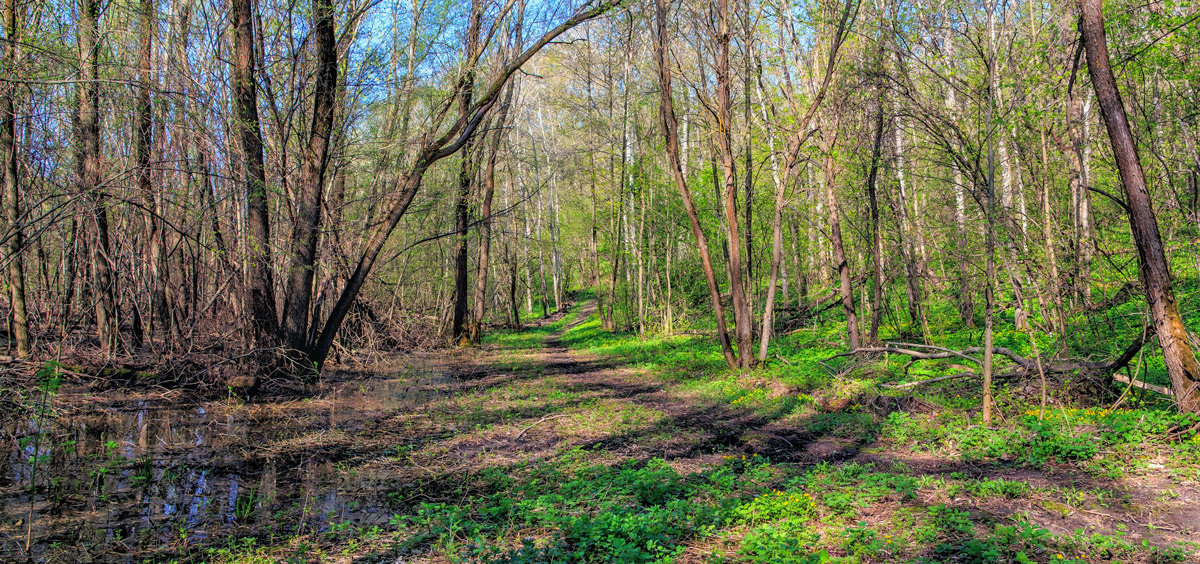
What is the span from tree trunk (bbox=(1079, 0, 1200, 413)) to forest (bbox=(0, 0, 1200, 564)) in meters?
0.03

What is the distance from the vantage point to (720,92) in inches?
404

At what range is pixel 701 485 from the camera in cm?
507

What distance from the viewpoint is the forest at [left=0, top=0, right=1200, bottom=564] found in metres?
4.20

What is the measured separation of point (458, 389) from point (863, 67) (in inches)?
333

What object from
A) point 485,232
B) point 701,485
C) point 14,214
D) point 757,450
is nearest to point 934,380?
point 757,450

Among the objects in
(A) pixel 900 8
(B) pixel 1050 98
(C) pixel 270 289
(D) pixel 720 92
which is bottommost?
(C) pixel 270 289

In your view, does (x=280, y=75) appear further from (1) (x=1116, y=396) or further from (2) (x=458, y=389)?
(1) (x=1116, y=396)

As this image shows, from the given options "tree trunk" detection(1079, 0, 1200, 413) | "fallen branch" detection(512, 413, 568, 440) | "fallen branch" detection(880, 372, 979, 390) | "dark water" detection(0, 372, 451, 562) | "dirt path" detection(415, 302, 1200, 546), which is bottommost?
"dirt path" detection(415, 302, 1200, 546)

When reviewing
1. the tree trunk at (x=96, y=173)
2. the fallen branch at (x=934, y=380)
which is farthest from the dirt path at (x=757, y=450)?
the tree trunk at (x=96, y=173)

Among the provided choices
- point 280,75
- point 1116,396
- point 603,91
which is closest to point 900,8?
point 1116,396

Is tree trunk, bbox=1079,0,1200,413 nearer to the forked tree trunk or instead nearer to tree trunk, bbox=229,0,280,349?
tree trunk, bbox=229,0,280,349

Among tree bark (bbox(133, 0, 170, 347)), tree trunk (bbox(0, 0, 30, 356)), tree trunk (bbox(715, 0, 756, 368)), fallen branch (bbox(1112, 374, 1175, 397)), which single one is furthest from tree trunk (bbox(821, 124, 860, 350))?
tree trunk (bbox(0, 0, 30, 356))

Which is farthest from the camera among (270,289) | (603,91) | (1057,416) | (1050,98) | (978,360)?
(603,91)

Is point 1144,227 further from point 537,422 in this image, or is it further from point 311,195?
point 311,195
